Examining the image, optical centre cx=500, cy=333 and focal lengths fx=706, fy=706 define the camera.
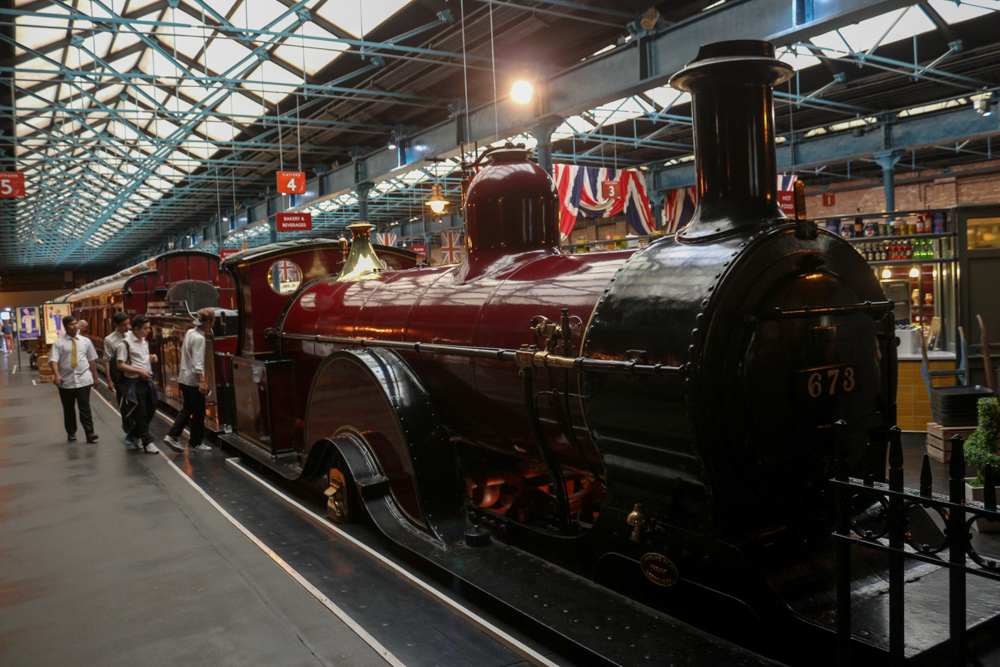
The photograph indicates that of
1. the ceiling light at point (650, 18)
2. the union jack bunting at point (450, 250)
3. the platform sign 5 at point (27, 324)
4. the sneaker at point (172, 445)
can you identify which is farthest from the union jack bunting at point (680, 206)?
Answer: the platform sign 5 at point (27, 324)

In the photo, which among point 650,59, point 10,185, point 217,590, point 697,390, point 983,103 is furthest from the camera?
point 10,185

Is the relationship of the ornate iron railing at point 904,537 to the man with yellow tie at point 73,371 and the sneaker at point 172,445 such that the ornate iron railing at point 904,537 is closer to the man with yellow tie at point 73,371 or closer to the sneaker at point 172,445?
the sneaker at point 172,445

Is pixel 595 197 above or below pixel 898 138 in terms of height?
below

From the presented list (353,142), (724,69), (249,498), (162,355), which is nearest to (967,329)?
(724,69)

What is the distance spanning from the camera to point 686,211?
1478 centimetres

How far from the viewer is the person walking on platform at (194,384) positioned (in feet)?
24.4

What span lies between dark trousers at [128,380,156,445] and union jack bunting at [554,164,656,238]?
6.12 metres

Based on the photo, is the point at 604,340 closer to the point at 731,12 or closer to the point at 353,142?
the point at 731,12

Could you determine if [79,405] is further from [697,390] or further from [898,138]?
[898,138]

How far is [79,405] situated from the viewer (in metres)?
8.12

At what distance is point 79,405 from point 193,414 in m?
1.71

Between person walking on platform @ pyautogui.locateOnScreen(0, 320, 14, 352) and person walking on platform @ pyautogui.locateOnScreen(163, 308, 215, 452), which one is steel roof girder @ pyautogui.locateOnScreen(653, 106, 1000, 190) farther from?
person walking on platform @ pyautogui.locateOnScreen(0, 320, 14, 352)

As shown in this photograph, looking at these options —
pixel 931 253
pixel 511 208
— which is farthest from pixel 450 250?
pixel 511 208

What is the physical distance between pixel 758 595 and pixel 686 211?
43.3 feet
